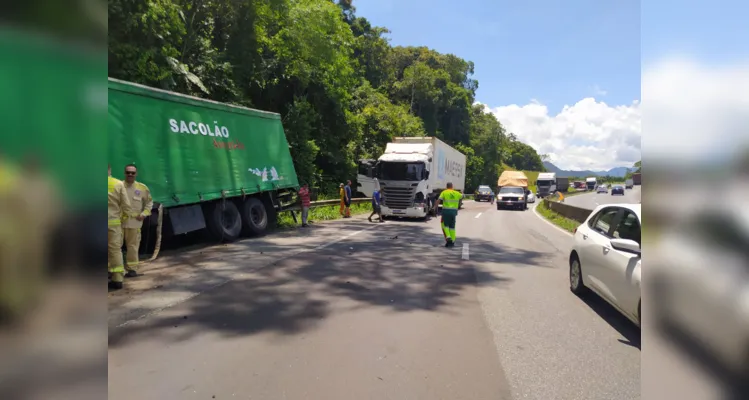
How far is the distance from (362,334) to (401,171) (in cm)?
1540

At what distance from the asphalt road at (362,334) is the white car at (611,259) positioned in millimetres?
364

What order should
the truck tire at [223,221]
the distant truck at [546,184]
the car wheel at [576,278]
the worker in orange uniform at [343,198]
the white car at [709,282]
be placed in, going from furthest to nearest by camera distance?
the distant truck at [546,184] → the worker in orange uniform at [343,198] → the truck tire at [223,221] → the car wheel at [576,278] → the white car at [709,282]

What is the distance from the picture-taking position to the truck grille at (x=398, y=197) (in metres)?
19.9

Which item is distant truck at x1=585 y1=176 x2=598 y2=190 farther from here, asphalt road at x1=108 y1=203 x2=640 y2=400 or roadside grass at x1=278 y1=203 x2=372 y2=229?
asphalt road at x1=108 y1=203 x2=640 y2=400

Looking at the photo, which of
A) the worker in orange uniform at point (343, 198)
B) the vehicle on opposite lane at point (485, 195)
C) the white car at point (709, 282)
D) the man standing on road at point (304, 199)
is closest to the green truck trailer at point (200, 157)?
the man standing on road at point (304, 199)

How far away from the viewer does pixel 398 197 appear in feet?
65.8

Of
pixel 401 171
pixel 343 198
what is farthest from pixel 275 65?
pixel 401 171

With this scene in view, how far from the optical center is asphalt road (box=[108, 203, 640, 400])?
12.1ft

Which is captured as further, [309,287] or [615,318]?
[309,287]

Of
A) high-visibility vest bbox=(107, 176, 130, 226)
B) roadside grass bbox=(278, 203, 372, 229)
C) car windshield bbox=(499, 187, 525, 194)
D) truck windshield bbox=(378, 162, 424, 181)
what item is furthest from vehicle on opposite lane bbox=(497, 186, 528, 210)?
high-visibility vest bbox=(107, 176, 130, 226)

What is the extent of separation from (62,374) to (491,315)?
17.1ft

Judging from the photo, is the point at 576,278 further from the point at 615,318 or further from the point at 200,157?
the point at 200,157

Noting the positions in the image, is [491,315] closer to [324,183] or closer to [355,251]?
[355,251]

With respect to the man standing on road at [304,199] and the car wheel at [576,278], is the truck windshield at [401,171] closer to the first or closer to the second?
the man standing on road at [304,199]
